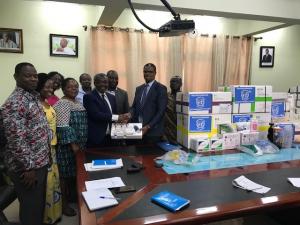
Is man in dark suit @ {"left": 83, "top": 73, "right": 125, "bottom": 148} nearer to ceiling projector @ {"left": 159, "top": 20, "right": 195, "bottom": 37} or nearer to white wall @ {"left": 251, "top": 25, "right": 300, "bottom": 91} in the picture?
ceiling projector @ {"left": 159, "top": 20, "right": 195, "bottom": 37}

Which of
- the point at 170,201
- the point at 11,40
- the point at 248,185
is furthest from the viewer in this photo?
the point at 11,40

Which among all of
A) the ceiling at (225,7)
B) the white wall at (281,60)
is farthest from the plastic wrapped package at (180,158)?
the white wall at (281,60)

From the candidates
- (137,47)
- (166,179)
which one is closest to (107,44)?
(137,47)

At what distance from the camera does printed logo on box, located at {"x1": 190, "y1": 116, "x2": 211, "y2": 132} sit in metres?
2.19

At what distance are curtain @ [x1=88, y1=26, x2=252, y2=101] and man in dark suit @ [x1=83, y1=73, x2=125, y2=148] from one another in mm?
1448

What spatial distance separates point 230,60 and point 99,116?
118 inches

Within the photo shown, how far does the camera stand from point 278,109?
2.53 meters

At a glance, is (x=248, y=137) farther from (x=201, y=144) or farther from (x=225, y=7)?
(x=225, y=7)

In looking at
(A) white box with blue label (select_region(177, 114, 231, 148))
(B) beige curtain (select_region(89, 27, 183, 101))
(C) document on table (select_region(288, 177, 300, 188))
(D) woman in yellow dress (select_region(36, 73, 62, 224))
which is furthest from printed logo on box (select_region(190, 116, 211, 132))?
(B) beige curtain (select_region(89, 27, 183, 101))

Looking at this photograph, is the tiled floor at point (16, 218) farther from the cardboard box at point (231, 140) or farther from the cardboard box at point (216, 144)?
the cardboard box at point (231, 140)

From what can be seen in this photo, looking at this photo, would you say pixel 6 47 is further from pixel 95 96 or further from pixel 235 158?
pixel 235 158

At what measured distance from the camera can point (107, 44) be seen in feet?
12.9

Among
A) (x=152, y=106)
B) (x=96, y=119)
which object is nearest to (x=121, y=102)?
(x=152, y=106)

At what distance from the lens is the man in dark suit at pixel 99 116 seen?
240 cm
